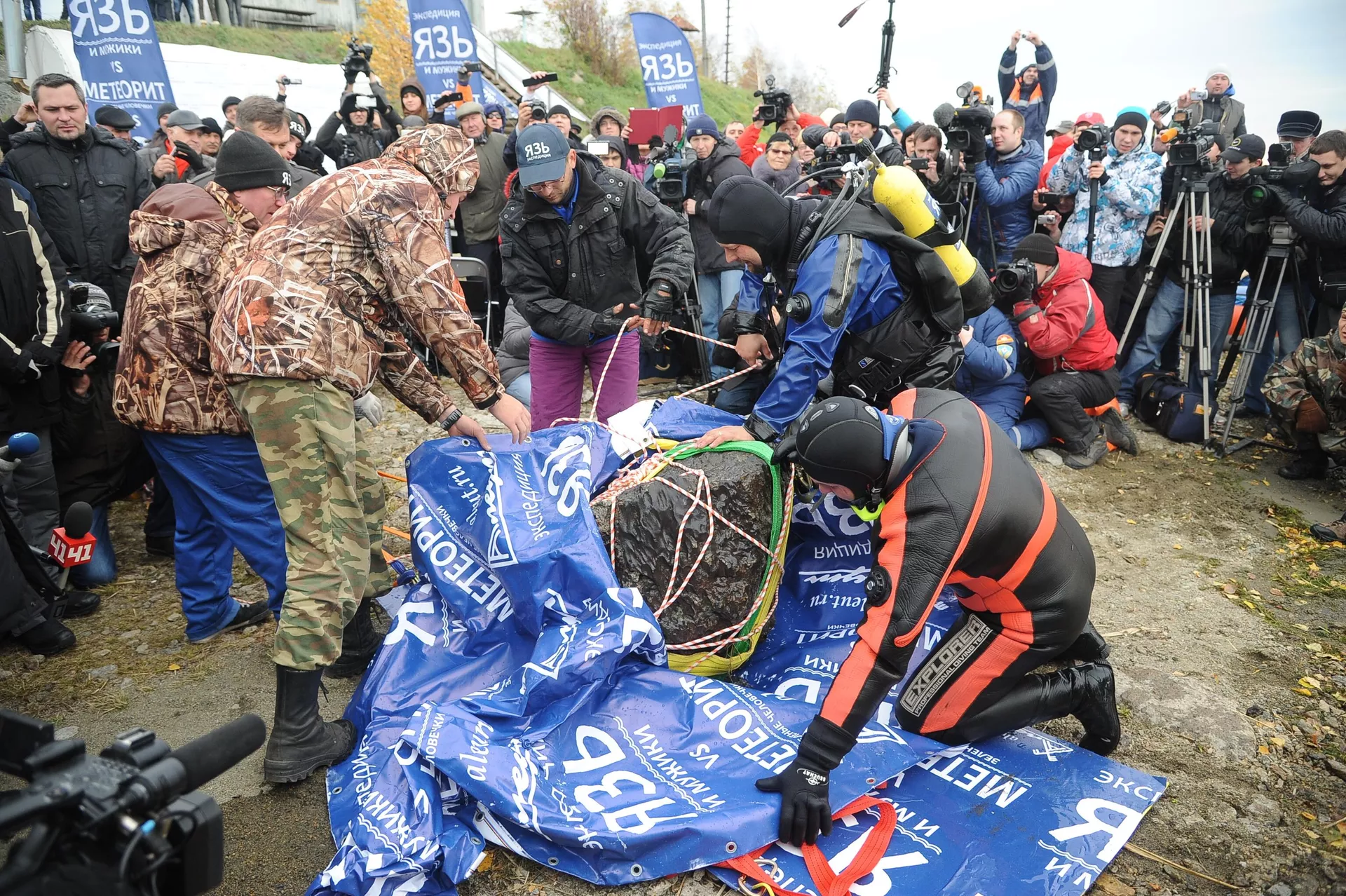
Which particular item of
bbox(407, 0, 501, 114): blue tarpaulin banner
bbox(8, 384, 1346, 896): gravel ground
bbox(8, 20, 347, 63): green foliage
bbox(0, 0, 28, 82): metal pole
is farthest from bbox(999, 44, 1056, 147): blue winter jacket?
bbox(8, 20, 347, 63): green foliage

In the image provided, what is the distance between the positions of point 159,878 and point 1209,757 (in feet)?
10.5

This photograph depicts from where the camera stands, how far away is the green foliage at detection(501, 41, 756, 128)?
26.0m

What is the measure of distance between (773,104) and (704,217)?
2.02 m

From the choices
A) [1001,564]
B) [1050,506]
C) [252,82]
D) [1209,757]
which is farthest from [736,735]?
[252,82]

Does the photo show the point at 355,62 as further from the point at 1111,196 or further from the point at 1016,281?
the point at 1111,196

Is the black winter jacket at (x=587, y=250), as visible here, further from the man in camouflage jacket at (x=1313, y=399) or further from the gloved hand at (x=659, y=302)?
the man in camouflage jacket at (x=1313, y=399)

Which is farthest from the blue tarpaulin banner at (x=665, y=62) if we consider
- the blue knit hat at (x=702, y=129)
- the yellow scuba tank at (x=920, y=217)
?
the yellow scuba tank at (x=920, y=217)

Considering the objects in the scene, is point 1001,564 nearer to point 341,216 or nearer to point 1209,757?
point 1209,757

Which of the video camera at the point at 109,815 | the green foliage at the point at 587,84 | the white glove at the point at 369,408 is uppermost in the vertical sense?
the green foliage at the point at 587,84

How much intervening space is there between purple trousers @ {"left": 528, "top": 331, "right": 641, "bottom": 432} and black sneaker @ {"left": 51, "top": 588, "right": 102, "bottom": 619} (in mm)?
2282

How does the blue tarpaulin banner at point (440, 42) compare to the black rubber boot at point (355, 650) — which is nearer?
the black rubber boot at point (355, 650)

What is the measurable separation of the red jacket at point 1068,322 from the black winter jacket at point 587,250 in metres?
2.76

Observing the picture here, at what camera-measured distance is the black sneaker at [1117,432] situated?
6.09 m

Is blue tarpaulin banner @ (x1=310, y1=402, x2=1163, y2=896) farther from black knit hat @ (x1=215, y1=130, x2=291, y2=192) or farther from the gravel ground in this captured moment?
black knit hat @ (x1=215, y1=130, x2=291, y2=192)
